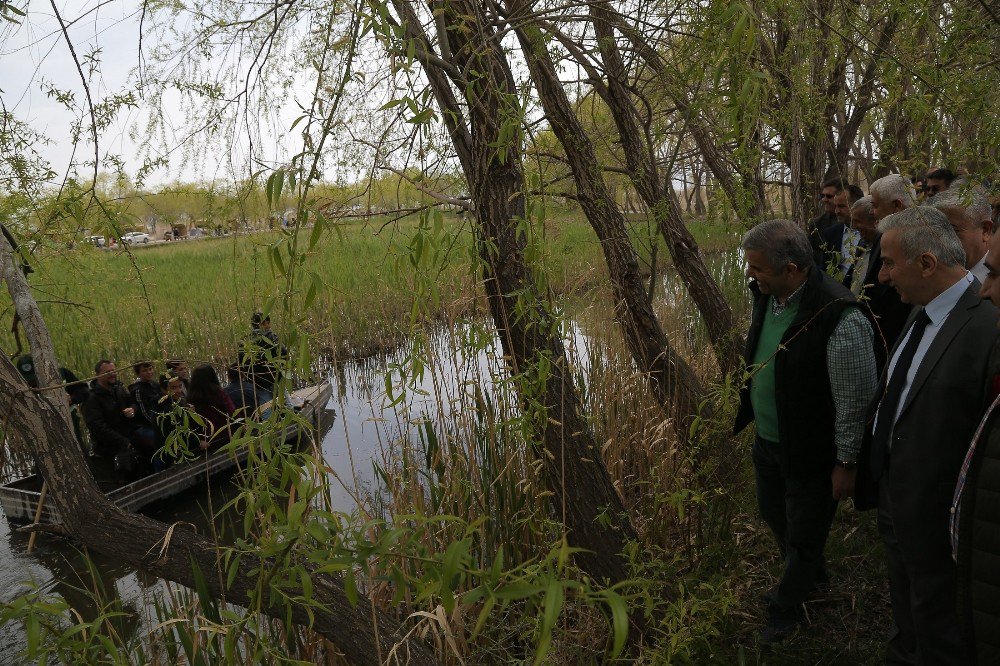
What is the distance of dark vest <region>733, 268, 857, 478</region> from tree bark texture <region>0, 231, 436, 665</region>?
1.39 meters

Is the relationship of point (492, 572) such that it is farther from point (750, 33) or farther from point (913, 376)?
point (913, 376)

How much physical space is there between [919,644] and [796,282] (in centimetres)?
112

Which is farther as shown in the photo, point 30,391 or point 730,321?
point 730,321

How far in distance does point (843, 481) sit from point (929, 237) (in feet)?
2.69

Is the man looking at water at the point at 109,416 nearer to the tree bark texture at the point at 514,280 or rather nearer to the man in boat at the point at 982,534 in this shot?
the tree bark texture at the point at 514,280

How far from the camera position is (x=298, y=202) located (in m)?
1.28

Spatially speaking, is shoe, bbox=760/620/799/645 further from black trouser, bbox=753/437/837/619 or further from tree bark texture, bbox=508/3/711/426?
tree bark texture, bbox=508/3/711/426

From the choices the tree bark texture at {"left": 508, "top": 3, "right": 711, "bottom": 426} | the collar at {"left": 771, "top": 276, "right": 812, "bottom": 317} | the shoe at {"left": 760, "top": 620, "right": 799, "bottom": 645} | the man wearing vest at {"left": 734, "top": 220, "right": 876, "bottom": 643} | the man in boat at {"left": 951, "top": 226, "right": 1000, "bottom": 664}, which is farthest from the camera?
the tree bark texture at {"left": 508, "top": 3, "right": 711, "bottom": 426}

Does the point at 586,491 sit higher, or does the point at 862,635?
the point at 586,491

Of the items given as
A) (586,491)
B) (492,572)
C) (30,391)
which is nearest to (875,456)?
(586,491)

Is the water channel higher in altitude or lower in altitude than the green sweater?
lower

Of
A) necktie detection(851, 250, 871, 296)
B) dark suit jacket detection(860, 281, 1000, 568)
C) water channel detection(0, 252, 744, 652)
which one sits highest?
necktie detection(851, 250, 871, 296)

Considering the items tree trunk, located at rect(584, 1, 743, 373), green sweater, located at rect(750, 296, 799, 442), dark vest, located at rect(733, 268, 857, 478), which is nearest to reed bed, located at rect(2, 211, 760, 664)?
green sweater, located at rect(750, 296, 799, 442)

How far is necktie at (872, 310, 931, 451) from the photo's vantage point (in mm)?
1942
